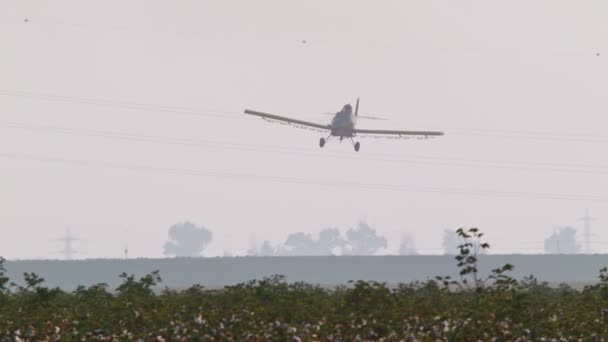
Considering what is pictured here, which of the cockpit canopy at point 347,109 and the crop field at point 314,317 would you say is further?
the cockpit canopy at point 347,109

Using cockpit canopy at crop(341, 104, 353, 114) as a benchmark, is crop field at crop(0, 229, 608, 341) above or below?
below

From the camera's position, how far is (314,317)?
27.1 meters

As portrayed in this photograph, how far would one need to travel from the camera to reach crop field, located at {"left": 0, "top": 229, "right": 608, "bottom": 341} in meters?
23.8

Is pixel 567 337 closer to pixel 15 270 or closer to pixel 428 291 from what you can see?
pixel 428 291

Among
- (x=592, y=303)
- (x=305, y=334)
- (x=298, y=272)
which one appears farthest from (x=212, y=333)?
(x=298, y=272)

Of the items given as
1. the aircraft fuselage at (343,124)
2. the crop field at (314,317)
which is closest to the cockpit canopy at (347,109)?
the aircraft fuselage at (343,124)

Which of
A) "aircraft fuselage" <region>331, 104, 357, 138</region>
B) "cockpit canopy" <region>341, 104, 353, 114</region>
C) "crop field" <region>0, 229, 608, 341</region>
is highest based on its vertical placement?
"cockpit canopy" <region>341, 104, 353, 114</region>

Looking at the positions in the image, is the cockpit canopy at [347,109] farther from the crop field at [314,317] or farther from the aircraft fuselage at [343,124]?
the crop field at [314,317]

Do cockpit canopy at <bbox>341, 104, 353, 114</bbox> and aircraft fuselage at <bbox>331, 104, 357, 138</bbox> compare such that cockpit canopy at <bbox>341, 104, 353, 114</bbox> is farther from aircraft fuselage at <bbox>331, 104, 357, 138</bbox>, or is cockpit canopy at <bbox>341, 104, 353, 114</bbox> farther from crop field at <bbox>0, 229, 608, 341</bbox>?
crop field at <bbox>0, 229, 608, 341</bbox>

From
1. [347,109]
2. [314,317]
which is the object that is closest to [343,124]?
[347,109]

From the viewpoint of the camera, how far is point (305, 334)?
23.9 m

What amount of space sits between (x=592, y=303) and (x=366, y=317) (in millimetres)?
7005

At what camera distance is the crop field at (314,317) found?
23.8 m

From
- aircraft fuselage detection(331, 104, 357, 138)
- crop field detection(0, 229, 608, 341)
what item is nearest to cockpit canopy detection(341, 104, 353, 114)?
aircraft fuselage detection(331, 104, 357, 138)
